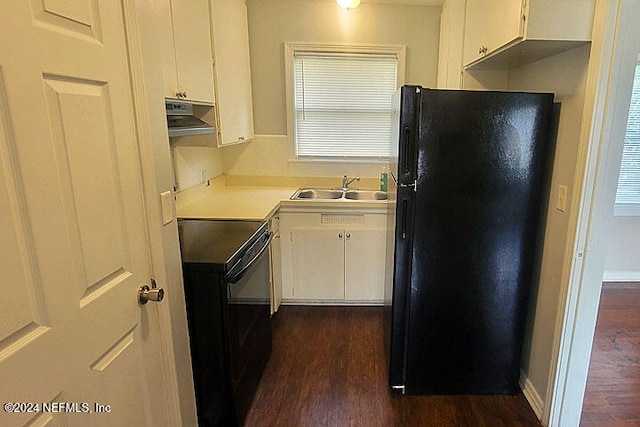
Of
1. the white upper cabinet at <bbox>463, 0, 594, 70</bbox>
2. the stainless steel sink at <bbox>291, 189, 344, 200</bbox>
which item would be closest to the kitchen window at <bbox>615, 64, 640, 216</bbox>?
the white upper cabinet at <bbox>463, 0, 594, 70</bbox>

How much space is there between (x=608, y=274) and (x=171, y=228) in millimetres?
3968

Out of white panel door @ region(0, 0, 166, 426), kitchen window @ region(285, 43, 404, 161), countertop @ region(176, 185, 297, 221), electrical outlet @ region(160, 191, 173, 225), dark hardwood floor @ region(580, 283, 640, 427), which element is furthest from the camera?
kitchen window @ region(285, 43, 404, 161)

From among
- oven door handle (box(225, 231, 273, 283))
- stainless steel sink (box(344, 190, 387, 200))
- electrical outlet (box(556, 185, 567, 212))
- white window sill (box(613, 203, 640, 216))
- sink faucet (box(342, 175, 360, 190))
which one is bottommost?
white window sill (box(613, 203, 640, 216))

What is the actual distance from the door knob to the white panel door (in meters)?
0.03

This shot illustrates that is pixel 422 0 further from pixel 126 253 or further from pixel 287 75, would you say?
pixel 126 253

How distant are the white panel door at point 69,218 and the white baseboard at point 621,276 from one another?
4.06 meters

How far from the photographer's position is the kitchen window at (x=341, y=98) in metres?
3.22

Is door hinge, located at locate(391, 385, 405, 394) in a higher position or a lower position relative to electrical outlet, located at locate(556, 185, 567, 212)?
lower

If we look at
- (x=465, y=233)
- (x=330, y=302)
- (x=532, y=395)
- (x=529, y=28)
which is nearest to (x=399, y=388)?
(x=532, y=395)

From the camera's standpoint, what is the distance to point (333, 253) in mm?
2922

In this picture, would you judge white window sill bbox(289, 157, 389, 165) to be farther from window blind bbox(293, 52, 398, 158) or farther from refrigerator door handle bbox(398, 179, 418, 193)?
refrigerator door handle bbox(398, 179, 418, 193)

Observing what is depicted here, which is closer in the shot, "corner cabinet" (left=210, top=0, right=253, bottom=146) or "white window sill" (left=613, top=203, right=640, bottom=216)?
"corner cabinet" (left=210, top=0, right=253, bottom=146)

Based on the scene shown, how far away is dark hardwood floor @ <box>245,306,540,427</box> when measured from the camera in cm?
191

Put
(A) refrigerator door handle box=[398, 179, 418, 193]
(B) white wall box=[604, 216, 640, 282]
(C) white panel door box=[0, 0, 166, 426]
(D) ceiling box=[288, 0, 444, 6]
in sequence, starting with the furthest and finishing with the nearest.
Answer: (B) white wall box=[604, 216, 640, 282]
(D) ceiling box=[288, 0, 444, 6]
(A) refrigerator door handle box=[398, 179, 418, 193]
(C) white panel door box=[0, 0, 166, 426]
